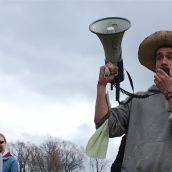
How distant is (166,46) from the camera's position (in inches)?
144

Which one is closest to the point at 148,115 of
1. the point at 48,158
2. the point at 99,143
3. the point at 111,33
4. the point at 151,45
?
the point at 99,143

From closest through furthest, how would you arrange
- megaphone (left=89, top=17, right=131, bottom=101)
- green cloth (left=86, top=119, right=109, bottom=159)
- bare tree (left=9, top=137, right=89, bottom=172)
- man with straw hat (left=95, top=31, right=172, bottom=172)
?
man with straw hat (left=95, top=31, right=172, bottom=172) → green cloth (left=86, top=119, right=109, bottom=159) → megaphone (left=89, top=17, right=131, bottom=101) → bare tree (left=9, top=137, right=89, bottom=172)

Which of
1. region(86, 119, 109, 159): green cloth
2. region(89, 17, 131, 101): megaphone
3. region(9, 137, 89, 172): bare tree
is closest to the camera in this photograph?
region(86, 119, 109, 159): green cloth

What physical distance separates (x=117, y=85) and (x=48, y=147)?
84.0 metres

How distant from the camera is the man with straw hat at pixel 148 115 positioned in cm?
315

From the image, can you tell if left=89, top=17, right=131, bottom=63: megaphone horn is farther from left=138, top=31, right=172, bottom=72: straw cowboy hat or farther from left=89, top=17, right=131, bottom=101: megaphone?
left=138, top=31, right=172, bottom=72: straw cowboy hat

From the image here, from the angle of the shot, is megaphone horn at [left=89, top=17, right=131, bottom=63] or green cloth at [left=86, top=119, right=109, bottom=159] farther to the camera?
megaphone horn at [left=89, top=17, right=131, bottom=63]

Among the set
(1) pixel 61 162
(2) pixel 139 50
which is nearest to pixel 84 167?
(1) pixel 61 162

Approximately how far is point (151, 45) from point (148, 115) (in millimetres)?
644

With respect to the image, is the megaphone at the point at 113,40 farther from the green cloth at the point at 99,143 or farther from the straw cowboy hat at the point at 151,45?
the green cloth at the point at 99,143

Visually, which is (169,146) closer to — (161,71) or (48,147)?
(161,71)

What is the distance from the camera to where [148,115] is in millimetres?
3404

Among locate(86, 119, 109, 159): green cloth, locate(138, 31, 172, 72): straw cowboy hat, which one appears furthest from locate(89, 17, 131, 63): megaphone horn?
locate(86, 119, 109, 159): green cloth

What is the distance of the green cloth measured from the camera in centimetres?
351
